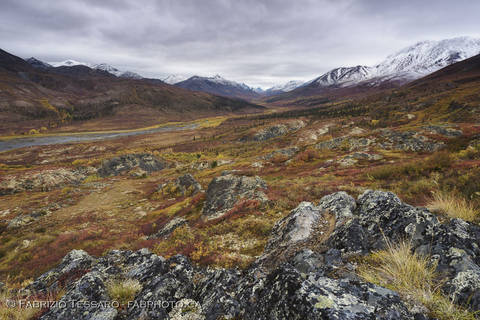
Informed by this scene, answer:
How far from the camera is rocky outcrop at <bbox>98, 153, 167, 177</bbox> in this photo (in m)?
53.7

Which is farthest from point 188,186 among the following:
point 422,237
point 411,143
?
point 411,143

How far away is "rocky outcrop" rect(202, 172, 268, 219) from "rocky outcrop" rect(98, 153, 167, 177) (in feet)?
139

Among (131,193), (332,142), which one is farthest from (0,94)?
(332,142)

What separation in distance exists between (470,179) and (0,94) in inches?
12062

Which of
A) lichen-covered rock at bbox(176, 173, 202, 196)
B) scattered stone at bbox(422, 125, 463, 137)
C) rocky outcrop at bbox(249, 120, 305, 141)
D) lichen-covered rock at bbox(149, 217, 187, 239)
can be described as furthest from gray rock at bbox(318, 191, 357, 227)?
rocky outcrop at bbox(249, 120, 305, 141)

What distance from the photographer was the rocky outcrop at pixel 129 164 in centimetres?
5372

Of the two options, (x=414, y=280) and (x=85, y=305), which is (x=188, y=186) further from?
(x=414, y=280)

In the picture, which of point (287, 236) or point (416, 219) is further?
point (287, 236)

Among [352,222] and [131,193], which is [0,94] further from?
[352,222]

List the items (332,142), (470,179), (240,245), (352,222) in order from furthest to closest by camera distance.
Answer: (332,142) → (470,179) → (240,245) → (352,222)

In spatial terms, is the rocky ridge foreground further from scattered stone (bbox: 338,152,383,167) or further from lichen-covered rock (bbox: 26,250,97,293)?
A: scattered stone (bbox: 338,152,383,167)

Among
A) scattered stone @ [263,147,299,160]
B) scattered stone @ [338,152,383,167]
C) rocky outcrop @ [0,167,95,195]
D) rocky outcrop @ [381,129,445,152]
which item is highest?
rocky outcrop @ [381,129,445,152]

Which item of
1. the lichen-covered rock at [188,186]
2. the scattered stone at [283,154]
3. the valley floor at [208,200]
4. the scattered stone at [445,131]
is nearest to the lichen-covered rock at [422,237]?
the valley floor at [208,200]

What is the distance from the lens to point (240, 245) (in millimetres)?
9172
